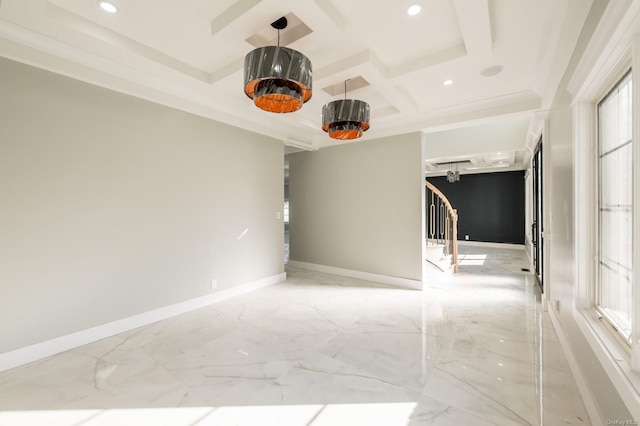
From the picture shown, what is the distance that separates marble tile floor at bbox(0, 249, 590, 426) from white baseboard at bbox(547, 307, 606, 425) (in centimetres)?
6

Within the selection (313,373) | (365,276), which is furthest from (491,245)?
(313,373)

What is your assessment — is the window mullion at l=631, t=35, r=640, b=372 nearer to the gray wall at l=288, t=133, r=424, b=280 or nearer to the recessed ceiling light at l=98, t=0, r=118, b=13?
the recessed ceiling light at l=98, t=0, r=118, b=13

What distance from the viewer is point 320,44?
2682mm

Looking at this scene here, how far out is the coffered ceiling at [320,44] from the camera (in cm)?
222

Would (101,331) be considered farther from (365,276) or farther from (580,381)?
(580,381)

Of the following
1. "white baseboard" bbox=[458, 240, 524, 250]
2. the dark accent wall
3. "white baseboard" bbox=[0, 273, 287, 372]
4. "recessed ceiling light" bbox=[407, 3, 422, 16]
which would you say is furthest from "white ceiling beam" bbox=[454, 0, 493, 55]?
"white baseboard" bbox=[458, 240, 524, 250]

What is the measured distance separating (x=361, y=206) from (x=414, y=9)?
361 centimetres

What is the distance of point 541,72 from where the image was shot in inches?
124

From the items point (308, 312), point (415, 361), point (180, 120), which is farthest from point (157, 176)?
point (415, 361)

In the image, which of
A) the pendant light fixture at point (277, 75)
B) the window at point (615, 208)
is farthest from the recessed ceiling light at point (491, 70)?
the pendant light fixture at point (277, 75)

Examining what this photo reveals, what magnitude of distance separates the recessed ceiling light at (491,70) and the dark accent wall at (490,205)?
7965 millimetres

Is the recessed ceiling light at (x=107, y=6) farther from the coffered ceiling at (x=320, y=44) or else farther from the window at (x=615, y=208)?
the window at (x=615, y=208)

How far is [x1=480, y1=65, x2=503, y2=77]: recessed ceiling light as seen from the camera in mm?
3066

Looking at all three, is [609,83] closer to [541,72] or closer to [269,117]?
[541,72]
